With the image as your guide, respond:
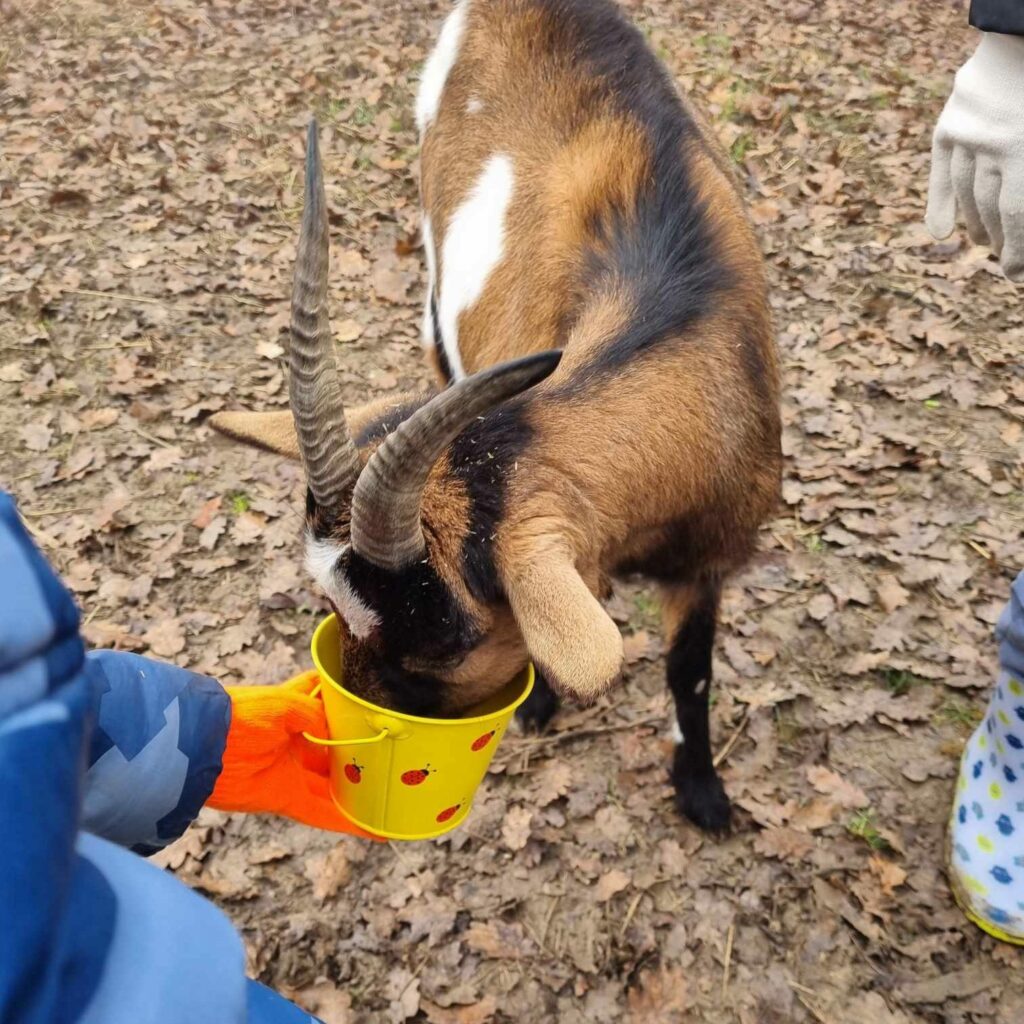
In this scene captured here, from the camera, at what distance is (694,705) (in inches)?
125

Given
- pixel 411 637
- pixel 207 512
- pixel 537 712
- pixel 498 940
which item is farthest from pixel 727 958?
pixel 207 512

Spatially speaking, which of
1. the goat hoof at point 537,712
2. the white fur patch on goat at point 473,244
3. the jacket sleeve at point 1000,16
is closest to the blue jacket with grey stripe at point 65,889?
the jacket sleeve at point 1000,16

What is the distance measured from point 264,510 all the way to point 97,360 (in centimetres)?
175

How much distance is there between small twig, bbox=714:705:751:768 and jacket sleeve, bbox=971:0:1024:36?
238cm

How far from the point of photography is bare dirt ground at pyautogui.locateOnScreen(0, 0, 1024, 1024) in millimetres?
2916

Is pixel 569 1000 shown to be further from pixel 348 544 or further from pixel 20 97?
pixel 20 97

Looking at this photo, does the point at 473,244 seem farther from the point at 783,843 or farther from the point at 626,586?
the point at 783,843

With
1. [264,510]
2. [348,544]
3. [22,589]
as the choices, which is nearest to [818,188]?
[264,510]

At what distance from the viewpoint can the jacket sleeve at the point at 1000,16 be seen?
1.80m

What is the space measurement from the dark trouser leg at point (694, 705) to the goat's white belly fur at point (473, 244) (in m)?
1.40

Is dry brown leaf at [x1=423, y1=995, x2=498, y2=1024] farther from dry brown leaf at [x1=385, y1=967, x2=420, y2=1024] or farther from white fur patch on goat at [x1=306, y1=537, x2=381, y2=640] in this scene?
white fur patch on goat at [x1=306, y1=537, x2=381, y2=640]

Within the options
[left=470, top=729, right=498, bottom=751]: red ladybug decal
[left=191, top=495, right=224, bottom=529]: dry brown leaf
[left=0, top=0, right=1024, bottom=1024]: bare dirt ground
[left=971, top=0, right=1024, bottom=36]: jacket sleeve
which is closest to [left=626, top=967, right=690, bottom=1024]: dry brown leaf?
[left=0, top=0, right=1024, bottom=1024]: bare dirt ground

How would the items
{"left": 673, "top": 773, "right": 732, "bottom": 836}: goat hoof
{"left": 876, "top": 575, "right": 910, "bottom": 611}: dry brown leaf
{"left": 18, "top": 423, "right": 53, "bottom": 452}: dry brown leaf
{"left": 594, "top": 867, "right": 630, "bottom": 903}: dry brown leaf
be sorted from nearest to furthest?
{"left": 594, "top": 867, "right": 630, "bottom": 903}: dry brown leaf, {"left": 673, "top": 773, "right": 732, "bottom": 836}: goat hoof, {"left": 876, "top": 575, "right": 910, "bottom": 611}: dry brown leaf, {"left": 18, "top": 423, "right": 53, "bottom": 452}: dry brown leaf

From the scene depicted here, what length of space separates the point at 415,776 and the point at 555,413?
96cm
